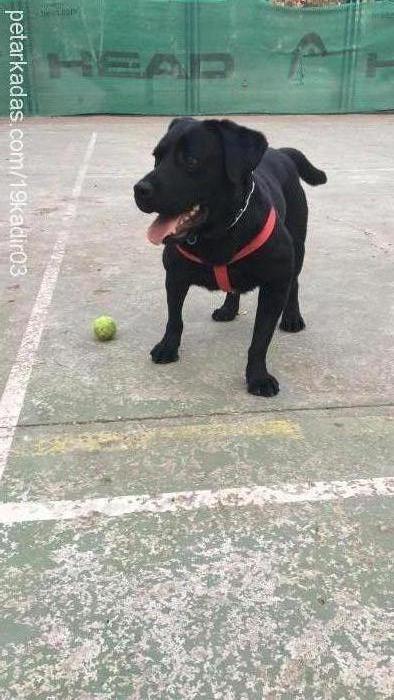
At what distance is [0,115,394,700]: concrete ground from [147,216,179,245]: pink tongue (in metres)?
0.74

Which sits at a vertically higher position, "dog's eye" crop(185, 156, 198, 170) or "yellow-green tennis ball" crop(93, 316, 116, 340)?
"dog's eye" crop(185, 156, 198, 170)

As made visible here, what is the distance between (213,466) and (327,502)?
44 cm

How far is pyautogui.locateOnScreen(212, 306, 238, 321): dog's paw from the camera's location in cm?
382

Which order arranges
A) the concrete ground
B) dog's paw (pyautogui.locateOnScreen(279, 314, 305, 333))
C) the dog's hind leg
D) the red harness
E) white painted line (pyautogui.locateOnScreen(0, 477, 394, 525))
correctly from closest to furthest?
1. the concrete ground
2. white painted line (pyautogui.locateOnScreen(0, 477, 394, 525))
3. the red harness
4. dog's paw (pyautogui.locateOnScreen(279, 314, 305, 333))
5. the dog's hind leg

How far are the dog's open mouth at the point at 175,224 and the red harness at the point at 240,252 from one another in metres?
0.20

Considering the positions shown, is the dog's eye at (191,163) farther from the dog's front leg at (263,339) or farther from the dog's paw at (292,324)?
the dog's paw at (292,324)

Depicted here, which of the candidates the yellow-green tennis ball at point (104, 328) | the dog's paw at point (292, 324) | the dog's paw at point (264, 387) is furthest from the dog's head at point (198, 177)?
the dog's paw at point (292, 324)

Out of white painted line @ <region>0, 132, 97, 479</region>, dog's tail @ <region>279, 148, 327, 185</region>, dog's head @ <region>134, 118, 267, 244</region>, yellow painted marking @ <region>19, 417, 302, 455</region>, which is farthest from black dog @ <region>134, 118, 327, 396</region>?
white painted line @ <region>0, 132, 97, 479</region>

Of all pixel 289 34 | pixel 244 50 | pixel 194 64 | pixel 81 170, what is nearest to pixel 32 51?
pixel 194 64

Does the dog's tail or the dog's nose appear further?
the dog's tail

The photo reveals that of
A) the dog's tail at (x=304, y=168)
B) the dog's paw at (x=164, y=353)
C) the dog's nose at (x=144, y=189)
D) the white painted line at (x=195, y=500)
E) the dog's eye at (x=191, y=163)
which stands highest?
the dog's eye at (x=191, y=163)

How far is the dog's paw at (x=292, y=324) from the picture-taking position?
3.67 meters

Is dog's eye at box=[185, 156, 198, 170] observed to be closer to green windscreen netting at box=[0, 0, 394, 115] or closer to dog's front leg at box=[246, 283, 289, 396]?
dog's front leg at box=[246, 283, 289, 396]

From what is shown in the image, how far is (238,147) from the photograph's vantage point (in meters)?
2.62
